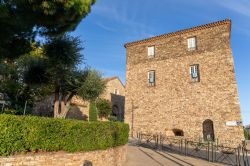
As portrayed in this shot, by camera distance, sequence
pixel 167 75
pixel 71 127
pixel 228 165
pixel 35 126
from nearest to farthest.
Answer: pixel 35 126 < pixel 71 127 < pixel 228 165 < pixel 167 75

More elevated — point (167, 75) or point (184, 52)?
point (184, 52)

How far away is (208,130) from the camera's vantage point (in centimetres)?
1806

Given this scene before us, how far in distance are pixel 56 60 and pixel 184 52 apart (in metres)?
13.0

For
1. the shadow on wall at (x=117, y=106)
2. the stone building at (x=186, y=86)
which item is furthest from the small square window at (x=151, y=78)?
the shadow on wall at (x=117, y=106)

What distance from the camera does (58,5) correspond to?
685 centimetres

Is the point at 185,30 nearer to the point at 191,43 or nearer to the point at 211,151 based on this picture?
the point at 191,43

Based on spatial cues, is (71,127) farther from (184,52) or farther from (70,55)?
(184,52)

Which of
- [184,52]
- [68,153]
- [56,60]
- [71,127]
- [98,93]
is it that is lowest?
[68,153]

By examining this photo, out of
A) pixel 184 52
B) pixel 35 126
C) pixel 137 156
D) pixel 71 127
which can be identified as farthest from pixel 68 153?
pixel 184 52

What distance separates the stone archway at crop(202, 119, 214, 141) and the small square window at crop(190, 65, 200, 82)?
12.3ft

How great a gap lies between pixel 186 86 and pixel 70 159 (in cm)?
1464

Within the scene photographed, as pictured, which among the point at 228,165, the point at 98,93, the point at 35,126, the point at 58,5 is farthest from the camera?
the point at 98,93

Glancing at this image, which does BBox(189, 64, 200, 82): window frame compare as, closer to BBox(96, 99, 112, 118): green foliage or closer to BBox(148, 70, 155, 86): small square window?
BBox(148, 70, 155, 86): small square window

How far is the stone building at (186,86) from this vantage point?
57.2 ft
